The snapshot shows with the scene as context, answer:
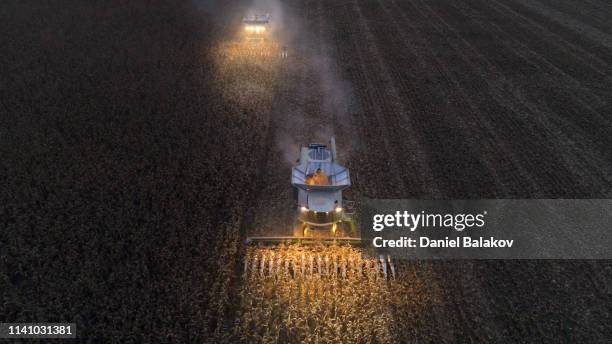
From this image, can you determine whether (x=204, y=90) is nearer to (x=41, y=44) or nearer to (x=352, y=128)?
(x=352, y=128)

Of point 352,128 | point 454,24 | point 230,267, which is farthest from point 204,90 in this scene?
point 454,24

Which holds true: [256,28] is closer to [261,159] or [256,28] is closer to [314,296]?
[261,159]

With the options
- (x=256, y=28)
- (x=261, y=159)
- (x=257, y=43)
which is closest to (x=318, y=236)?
(x=261, y=159)

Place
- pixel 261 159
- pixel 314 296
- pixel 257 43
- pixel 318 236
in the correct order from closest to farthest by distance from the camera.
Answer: pixel 314 296 → pixel 318 236 → pixel 261 159 → pixel 257 43

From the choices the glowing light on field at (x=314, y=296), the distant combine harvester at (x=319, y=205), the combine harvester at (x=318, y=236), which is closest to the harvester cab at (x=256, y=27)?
the distant combine harvester at (x=319, y=205)

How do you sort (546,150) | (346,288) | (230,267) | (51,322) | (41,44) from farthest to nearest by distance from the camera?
(41,44)
(546,150)
(230,267)
(346,288)
(51,322)

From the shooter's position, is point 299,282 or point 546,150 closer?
point 299,282

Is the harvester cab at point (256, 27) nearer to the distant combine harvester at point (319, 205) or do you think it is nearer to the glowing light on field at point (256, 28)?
the glowing light on field at point (256, 28)
